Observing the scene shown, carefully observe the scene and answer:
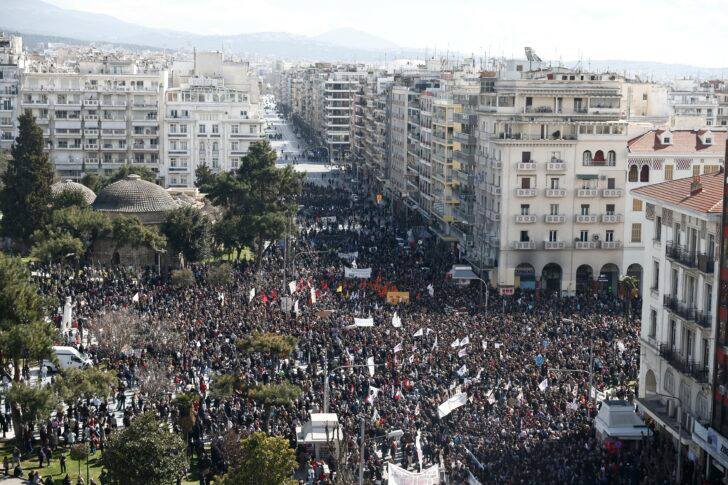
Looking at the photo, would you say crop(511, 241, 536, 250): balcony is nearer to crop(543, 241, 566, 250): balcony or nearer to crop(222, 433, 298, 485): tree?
crop(543, 241, 566, 250): balcony

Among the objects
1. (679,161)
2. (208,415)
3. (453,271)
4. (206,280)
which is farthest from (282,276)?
(208,415)

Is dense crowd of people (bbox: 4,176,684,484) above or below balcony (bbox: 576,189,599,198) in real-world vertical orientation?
below

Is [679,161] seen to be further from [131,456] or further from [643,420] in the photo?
[131,456]

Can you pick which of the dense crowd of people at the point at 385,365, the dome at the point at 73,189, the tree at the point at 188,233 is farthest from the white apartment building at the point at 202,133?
the dense crowd of people at the point at 385,365

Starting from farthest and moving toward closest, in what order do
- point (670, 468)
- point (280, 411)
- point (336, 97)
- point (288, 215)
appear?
1. point (336, 97)
2. point (288, 215)
3. point (280, 411)
4. point (670, 468)

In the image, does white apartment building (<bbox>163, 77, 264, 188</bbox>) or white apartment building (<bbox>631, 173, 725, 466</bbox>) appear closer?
white apartment building (<bbox>631, 173, 725, 466</bbox>)

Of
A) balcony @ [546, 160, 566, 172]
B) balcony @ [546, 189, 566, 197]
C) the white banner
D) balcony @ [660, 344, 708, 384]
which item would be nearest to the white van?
the white banner

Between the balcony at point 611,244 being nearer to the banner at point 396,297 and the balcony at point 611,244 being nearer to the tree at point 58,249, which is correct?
the banner at point 396,297
